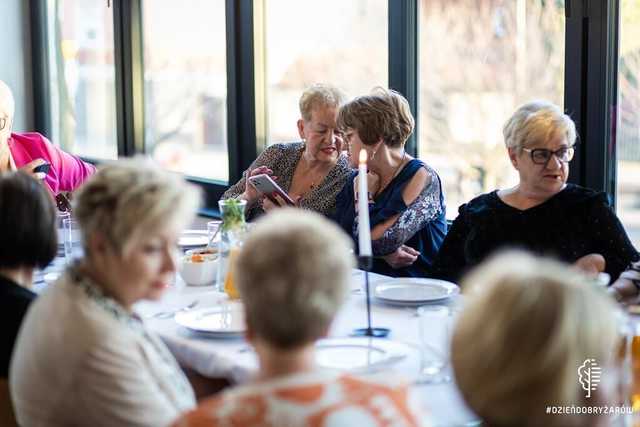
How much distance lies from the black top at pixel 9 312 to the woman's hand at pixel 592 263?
1403 mm

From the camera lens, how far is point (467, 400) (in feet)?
3.82

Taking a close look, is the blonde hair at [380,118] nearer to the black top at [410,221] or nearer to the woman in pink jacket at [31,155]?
the black top at [410,221]

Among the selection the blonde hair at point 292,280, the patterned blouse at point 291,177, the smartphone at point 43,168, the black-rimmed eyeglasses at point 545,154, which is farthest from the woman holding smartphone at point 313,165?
the blonde hair at point 292,280

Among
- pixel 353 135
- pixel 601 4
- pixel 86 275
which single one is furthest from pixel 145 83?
pixel 86 275

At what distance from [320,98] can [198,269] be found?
3.41ft

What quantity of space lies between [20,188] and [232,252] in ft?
2.30

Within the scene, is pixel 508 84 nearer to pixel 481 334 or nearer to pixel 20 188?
pixel 20 188

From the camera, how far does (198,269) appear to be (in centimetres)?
273

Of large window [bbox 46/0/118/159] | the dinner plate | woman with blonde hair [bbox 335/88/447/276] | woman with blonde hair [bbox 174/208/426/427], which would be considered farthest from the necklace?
large window [bbox 46/0/118/159]

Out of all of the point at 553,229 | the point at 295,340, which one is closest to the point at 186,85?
the point at 553,229

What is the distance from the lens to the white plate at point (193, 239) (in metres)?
3.23

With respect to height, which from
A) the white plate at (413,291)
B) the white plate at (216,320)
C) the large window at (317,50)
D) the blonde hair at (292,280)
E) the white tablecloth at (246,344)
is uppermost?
the large window at (317,50)

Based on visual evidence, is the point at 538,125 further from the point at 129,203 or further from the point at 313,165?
the point at 129,203

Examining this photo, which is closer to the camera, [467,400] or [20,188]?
[467,400]
